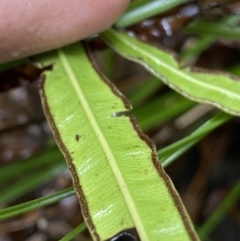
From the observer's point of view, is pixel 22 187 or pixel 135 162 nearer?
pixel 135 162

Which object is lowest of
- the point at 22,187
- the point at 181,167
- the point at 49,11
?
the point at 181,167

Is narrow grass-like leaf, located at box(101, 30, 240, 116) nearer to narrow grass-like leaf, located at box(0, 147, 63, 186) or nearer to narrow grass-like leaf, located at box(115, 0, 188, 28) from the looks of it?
narrow grass-like leaf, located at box(115, 0, 188, 28)

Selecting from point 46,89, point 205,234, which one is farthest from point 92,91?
point 205,234

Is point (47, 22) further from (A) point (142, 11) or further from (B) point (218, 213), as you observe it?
(B) point (218, 213)

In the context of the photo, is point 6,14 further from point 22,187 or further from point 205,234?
point 205,234

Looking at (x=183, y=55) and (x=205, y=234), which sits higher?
(x=183, y=55)

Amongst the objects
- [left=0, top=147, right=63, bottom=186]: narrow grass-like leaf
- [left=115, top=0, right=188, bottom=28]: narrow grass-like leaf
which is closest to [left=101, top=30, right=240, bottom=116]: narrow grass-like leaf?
[left=115, top=0, right=188, bottom=28]: narrow grass-like leaf

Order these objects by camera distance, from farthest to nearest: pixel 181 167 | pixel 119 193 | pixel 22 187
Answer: pixel 181 167, pixel 22 187, pixel 119 193
